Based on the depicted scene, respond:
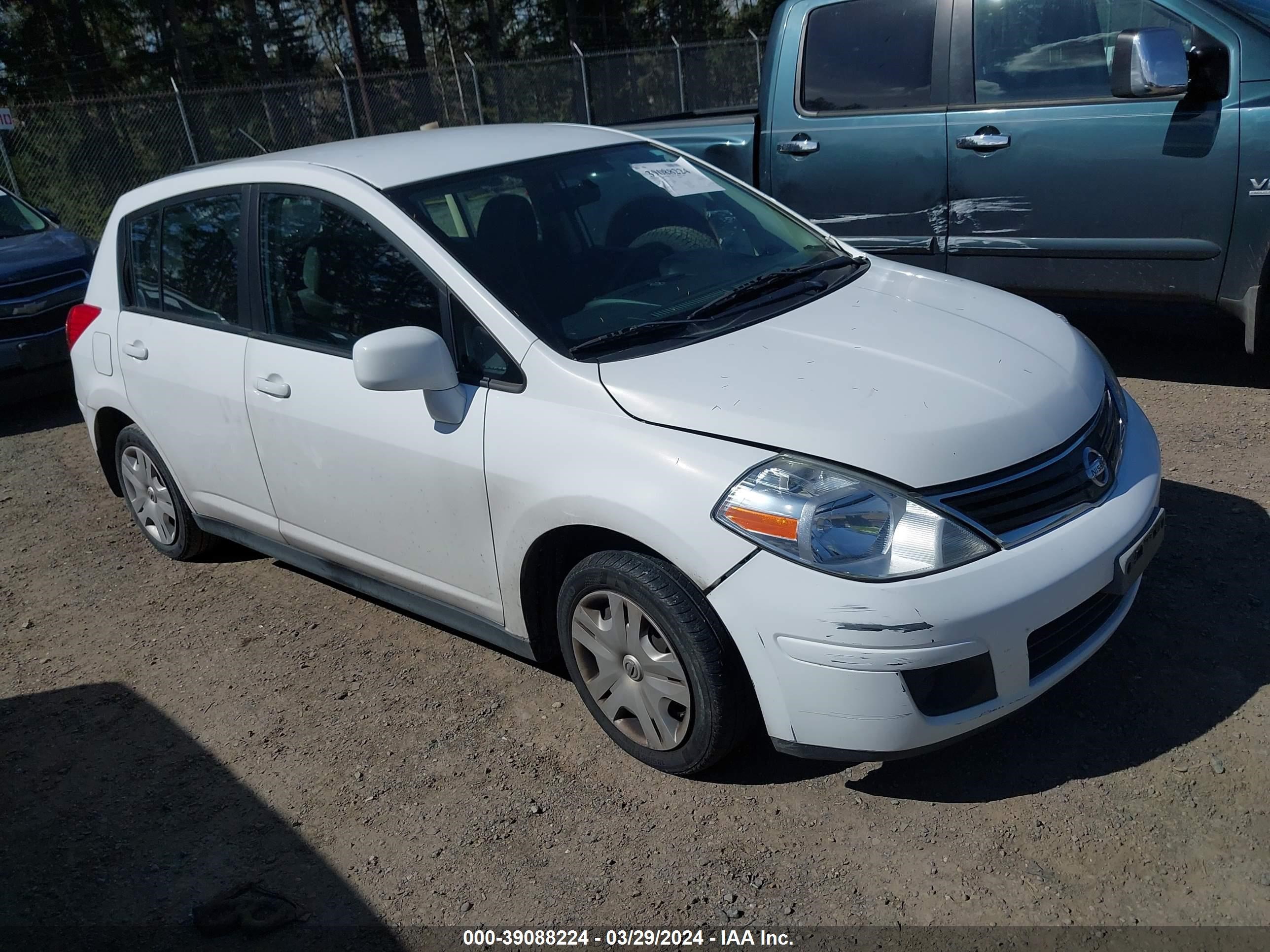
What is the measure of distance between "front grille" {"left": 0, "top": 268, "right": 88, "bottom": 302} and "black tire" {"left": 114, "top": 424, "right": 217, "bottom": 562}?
3339mm

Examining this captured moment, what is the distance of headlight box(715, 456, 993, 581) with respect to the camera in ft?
8.57

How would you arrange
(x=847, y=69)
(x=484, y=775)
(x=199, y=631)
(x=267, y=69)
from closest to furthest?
1. (x=484, y=775)
2. (x=199, y=631)
3. (x=847, y=69)
4. (x=267, y=69)

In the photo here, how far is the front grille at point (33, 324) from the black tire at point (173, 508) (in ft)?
10.2

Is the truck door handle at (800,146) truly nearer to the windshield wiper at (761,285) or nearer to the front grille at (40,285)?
the windshield wiper at (761,285)

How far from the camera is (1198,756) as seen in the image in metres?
2.96

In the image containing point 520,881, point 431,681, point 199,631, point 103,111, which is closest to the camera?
point 520,881

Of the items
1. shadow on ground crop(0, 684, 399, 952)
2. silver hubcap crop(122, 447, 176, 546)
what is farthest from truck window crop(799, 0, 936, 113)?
shadow on ground crop(0, 684, 399, 952)

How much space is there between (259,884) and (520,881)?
71 centimetres

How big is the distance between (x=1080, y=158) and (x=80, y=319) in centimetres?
475

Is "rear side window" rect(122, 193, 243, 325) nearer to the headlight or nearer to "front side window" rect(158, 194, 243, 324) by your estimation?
"front side window" rect(158, 194, 243, 324)

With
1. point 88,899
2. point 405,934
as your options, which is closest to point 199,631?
point 88,899

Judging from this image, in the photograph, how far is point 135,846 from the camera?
10.4 ft

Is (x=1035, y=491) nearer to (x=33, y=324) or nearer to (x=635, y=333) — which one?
(x=635, y=333)

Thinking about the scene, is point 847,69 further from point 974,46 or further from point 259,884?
point 259,884
